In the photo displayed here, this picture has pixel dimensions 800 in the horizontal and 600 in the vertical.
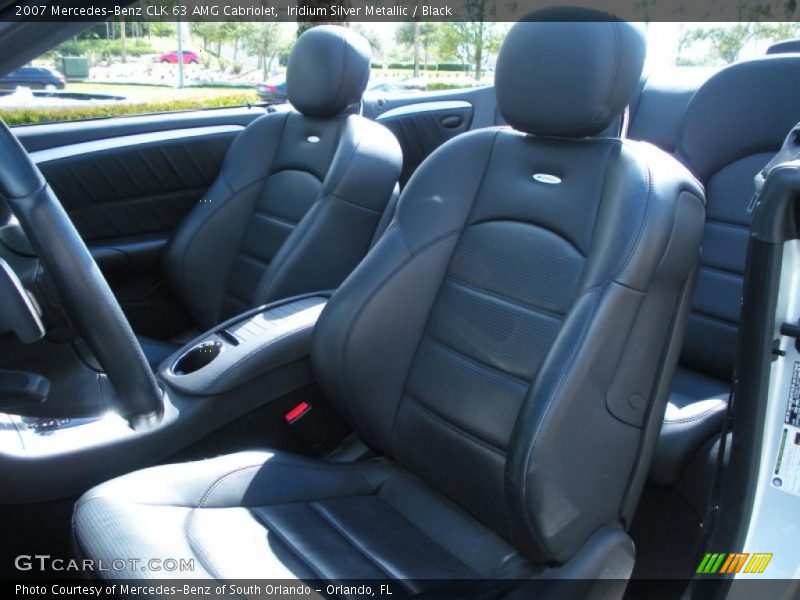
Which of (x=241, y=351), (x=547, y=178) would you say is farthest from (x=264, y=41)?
(x=547, y=178)

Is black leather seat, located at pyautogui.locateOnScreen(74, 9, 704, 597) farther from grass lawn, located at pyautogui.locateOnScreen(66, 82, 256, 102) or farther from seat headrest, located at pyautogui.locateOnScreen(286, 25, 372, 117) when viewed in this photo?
grass lawn, located at pyautogui.locateOnScreen(66, 82, 256, 102)

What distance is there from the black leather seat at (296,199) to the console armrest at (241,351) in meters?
0.30

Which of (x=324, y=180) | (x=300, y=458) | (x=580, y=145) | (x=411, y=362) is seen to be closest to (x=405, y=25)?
(x=324, y=180)

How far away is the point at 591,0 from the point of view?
1423mm

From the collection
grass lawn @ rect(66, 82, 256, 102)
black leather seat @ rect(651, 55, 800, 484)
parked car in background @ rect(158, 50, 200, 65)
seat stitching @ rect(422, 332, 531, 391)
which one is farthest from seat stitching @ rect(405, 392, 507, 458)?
grass lawn @ rect(66, 82, 256, 102)

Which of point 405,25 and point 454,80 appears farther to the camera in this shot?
point 454,80

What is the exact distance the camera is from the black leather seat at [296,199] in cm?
213

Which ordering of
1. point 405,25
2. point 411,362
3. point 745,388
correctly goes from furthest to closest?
point 405,25
point 411,362
point 745,388

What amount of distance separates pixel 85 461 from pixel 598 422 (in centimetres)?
99

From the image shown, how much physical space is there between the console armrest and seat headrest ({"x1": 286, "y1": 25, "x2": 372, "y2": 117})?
2.50ft

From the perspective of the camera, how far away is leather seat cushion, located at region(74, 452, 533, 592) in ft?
3.98

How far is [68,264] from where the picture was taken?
1.06m

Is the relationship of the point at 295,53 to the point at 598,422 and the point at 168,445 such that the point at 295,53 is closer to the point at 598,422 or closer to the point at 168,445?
the point at 168,445

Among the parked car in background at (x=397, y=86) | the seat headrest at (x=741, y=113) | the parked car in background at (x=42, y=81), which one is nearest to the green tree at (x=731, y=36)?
the seat headrest at (x=741, y=113)
